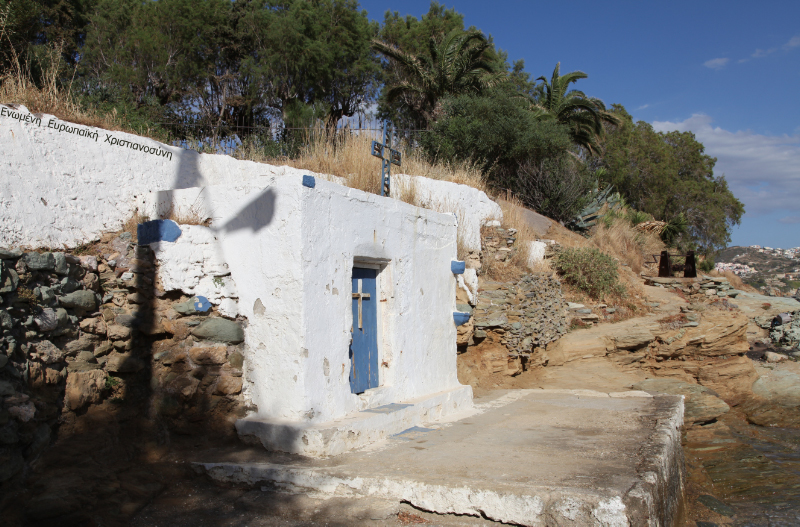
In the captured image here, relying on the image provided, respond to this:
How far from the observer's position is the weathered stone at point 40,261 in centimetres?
418

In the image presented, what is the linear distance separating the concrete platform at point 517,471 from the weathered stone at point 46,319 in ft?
5.21

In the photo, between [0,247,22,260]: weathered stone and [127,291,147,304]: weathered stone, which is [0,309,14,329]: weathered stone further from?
[127,291,147,304]: weathered stone

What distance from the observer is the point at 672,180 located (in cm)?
2797

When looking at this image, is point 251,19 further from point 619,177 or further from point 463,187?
point 619,177

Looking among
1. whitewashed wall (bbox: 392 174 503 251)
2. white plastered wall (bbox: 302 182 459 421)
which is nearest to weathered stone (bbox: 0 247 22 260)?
white plastered wall (bbox: 302 182 459 421)

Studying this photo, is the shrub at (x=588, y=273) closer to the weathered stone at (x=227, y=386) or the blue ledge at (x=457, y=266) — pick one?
the blue ledge at (x=457, y=266)

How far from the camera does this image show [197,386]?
4840 mm

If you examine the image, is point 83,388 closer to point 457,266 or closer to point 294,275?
point 294,275

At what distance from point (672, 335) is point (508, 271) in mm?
3325

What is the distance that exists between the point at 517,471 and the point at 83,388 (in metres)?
3.41

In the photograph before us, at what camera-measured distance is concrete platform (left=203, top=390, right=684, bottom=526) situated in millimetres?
3541

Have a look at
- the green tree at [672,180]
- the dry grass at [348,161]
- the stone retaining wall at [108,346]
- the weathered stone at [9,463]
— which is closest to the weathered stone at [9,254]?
the stone retaining wall at [108,346]

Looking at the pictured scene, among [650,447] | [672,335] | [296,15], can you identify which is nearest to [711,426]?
[672,335]

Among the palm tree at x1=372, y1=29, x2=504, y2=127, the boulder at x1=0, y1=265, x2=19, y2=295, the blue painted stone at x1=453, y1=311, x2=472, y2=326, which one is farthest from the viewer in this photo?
the palm tree at x1=372, y1=29, x2=504, y2=127
